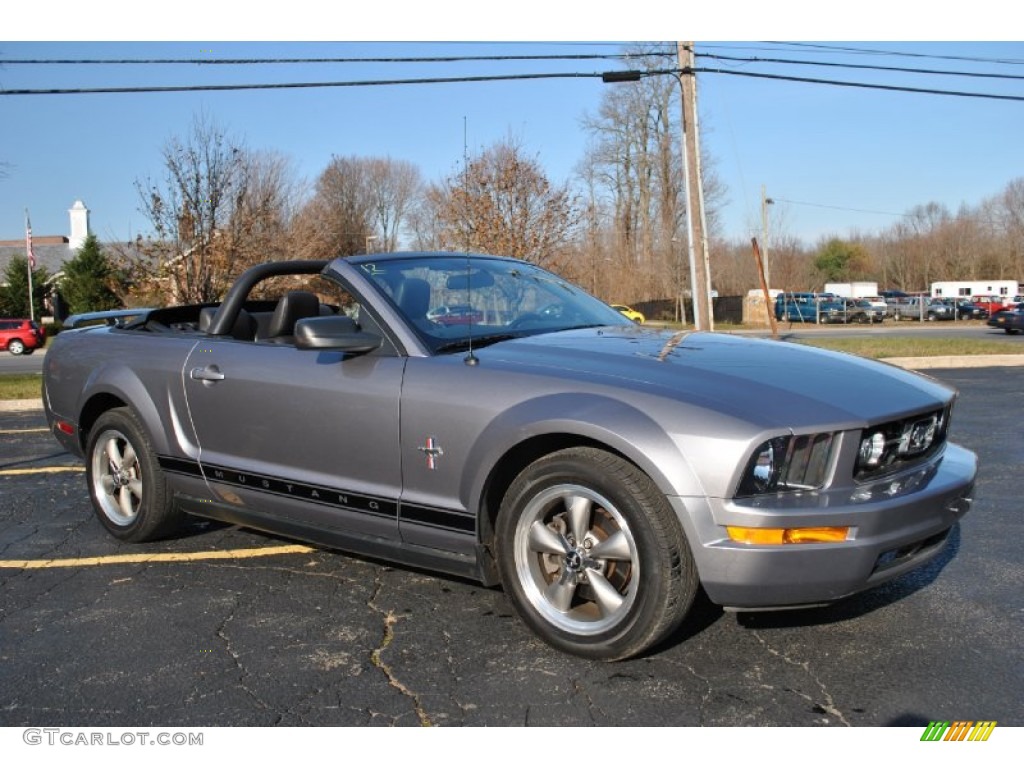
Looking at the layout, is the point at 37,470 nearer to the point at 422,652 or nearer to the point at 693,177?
the point at 422,652

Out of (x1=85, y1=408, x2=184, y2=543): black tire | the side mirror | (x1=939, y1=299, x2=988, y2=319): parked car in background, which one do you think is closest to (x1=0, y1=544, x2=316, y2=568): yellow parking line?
(x1=85, y1=408, x2=184, y2=543): black tire

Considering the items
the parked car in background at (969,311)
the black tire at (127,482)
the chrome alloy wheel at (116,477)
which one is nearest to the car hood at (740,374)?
the black tire at (127,482)

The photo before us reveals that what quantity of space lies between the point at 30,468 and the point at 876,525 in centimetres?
677

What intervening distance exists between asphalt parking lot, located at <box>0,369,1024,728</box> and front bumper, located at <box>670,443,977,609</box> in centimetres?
34

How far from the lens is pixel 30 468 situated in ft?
24.3

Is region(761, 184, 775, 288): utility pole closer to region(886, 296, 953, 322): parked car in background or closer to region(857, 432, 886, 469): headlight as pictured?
region(886, 296, 953, 322): parked car in background

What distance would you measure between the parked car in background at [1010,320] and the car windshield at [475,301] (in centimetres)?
3461

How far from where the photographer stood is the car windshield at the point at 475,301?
3.97 metres

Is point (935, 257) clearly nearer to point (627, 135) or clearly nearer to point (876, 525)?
point (627, 135)

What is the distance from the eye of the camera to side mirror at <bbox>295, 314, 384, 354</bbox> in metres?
3.68

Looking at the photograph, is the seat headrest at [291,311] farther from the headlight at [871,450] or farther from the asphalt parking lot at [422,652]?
the headlight at [871,450]

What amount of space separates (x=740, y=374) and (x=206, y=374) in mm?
2561

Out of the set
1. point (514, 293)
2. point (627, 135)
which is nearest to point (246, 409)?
point (514, 293)

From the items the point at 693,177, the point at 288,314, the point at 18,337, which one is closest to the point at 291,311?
the point at 288,314
